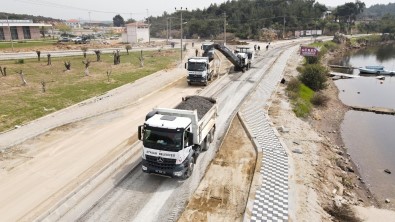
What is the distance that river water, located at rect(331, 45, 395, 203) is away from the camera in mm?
21094

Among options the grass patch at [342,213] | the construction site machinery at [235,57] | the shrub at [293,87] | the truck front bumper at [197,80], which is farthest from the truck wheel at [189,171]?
the construction site machinery at [235,57]

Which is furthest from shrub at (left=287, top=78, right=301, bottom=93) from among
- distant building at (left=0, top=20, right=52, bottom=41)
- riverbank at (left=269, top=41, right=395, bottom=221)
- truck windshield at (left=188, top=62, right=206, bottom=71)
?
distant building at (left=0, top=20, right=52, bottom=41)

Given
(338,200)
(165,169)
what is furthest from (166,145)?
(338,200)

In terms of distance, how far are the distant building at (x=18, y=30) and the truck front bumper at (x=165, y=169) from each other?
8834 centimetres

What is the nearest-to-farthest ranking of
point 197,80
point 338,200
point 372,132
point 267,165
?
point 338,200, point 267,165, point 372,132, point 197,80

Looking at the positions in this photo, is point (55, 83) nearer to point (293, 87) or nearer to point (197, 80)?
point (197, 80)

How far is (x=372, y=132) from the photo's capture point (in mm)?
29844

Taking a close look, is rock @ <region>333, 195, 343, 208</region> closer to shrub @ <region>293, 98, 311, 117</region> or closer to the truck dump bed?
the truck dump bed

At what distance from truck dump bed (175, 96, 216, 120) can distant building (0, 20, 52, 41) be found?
84.2 meters

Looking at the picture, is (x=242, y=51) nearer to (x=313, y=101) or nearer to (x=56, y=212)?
(x=313, y=101)

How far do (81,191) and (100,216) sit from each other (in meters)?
2.32

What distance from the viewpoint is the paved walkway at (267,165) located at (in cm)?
1350

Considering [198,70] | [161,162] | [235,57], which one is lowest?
[161,162]

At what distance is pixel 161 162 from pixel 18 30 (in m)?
95.3
